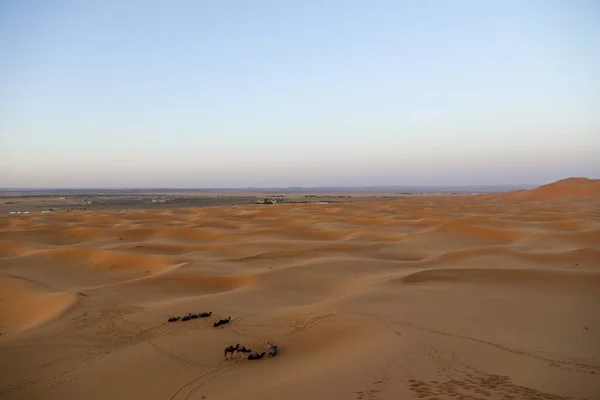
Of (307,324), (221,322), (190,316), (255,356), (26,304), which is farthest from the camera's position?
(26,304)

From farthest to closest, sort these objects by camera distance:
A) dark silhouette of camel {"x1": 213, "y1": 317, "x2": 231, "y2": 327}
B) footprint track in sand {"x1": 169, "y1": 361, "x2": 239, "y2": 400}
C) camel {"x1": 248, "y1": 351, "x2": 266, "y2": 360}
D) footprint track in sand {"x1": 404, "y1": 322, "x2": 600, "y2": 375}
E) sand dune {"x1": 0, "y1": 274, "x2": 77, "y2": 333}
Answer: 1. sand dune {"x1": 0, "y1": 274, "x2": 77, "y2": 333}
2. dark silhouette of camel {"x1": 213, "y1": 317, "x2": 231, "y2": 327}
3. camel {"x1": 248, "y1": 351, "x2": 266, "y2": 360}
4. footprint track in sand {"x1": 404, "y1": 322, "x2": 600, "y2": 375}
5. footprint track in sand {"x1": 169, "y1": 361, "x2": 239, "y2": 400}

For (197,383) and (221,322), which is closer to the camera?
(197,383)

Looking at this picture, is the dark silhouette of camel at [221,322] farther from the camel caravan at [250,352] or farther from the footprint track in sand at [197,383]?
the footprint track in sand at [197,383]

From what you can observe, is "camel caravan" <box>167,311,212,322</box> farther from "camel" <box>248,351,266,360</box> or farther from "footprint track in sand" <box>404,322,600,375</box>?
"footprint track in sand" <box>404,322,600,375</box>

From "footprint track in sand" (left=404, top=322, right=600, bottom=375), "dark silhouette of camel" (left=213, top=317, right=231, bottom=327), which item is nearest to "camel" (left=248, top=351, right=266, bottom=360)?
"dark silhouette of camel" (left=213, top=317, right=231, bottom=327)

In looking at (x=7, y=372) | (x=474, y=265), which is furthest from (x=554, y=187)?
(x=7, y=372)

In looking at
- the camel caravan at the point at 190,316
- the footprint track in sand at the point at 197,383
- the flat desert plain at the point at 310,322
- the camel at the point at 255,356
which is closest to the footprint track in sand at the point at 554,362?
the flat desert plain at the point at 310,322

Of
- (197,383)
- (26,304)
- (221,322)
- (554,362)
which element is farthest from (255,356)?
(26,304)

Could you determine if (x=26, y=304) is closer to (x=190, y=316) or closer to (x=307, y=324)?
(x=190, y=316)

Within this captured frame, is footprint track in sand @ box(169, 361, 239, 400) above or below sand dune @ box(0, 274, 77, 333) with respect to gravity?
above
